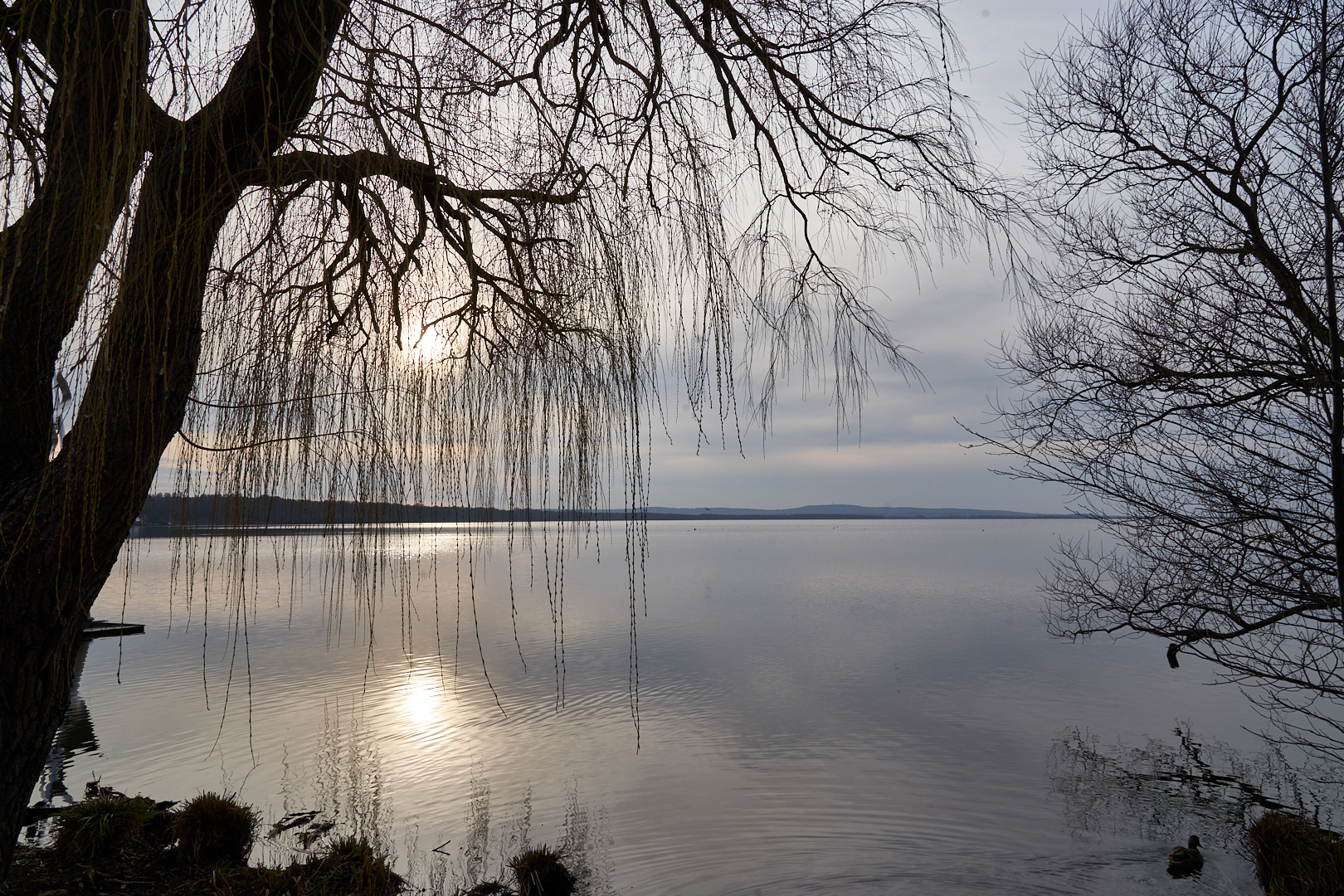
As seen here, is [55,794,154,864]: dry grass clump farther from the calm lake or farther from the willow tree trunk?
the willow tree trunk

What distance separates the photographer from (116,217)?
1.92 metres

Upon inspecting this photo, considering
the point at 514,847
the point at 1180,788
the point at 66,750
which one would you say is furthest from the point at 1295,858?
the point at 66,750

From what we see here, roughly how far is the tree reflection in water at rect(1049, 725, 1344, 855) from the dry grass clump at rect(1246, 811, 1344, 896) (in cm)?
136

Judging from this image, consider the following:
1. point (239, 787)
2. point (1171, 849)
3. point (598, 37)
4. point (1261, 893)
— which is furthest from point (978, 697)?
point (598, 37)

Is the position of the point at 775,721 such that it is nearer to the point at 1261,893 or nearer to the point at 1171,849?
the point at 1171,849

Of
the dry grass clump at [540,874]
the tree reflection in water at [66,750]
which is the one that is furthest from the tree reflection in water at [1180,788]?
the tree reflection in water at [66,750]

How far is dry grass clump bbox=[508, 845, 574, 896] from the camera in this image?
583cm

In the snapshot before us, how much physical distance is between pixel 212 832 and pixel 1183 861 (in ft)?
29.5

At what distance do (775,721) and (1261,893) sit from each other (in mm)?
7174

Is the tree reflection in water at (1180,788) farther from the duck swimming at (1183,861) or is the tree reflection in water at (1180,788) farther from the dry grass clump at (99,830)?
the dry grass clump at (99,830)

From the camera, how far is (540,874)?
233 inches

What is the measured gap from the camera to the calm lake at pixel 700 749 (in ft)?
23.8

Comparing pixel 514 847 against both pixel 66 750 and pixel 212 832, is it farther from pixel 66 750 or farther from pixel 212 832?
pixel 66 750

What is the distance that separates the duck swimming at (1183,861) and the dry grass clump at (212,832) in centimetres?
859
